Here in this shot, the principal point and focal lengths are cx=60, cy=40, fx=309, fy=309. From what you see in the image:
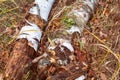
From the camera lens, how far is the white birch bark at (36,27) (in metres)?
3.26

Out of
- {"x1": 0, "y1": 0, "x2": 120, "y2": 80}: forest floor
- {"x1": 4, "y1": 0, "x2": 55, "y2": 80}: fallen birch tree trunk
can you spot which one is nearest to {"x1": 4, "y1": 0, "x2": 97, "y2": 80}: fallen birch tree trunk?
{"x1": 4, "y1": 0, "x2": 55, "y2": 80}: fallen birch tree trunk

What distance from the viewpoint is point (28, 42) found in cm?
319

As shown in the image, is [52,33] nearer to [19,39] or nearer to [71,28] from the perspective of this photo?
[71,28]

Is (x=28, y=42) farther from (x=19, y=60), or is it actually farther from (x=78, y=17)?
(x=78, y=17)

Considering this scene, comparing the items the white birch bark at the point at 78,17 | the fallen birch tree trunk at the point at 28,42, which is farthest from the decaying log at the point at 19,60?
the white birch bark at the point at 78,17

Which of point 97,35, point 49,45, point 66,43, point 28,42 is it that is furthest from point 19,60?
point 97,35

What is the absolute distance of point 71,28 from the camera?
11.5 ft

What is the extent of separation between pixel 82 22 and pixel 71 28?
221 millimetres

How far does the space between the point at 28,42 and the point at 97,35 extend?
944mm

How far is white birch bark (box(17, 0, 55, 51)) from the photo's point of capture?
3258 mm

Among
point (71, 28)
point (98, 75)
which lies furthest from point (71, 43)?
point (98, 75)

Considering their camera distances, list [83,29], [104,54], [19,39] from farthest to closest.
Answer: [83,29], [104,54], [19,39]

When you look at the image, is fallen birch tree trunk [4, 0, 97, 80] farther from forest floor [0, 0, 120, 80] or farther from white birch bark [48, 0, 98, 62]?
forest floor [0, 0, 120, 80]

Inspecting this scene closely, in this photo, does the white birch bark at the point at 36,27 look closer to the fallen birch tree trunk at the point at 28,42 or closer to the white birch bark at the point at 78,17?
the fallen birch tree trunk at the point at 28,42
